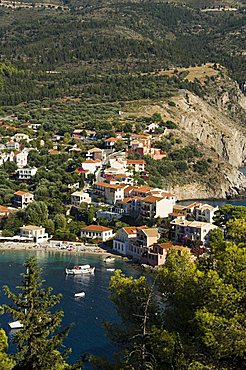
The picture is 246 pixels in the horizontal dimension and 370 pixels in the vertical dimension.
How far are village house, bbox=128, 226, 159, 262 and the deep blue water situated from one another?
103 cm

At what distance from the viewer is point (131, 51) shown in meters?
103

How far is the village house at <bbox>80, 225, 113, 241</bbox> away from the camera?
4125cm

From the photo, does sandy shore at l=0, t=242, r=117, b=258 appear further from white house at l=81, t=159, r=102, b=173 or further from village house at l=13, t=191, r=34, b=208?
white house at l=81, t=159, r=102, b=173

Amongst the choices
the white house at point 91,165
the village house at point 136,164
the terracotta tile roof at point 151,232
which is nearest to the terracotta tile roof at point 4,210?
the white house at point 91,165

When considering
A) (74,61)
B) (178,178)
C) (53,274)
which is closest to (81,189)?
(178,178)

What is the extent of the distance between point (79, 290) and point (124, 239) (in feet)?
26.3

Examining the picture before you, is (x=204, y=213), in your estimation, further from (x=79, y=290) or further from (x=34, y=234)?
(x=79, y=290)

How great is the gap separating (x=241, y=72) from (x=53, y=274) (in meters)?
79.5

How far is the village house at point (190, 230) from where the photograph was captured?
38219mm

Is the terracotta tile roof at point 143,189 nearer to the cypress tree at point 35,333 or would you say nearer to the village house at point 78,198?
the village house at point 78,198

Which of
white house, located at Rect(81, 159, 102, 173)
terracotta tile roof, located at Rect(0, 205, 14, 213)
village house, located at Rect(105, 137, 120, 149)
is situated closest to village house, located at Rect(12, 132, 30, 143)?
village house, located at Rect(105, 137, 120, 149)

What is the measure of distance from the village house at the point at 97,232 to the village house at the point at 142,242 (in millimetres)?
3288

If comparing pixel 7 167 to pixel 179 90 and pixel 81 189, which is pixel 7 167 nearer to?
pixel 81 189

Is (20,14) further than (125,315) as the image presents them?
Yes
